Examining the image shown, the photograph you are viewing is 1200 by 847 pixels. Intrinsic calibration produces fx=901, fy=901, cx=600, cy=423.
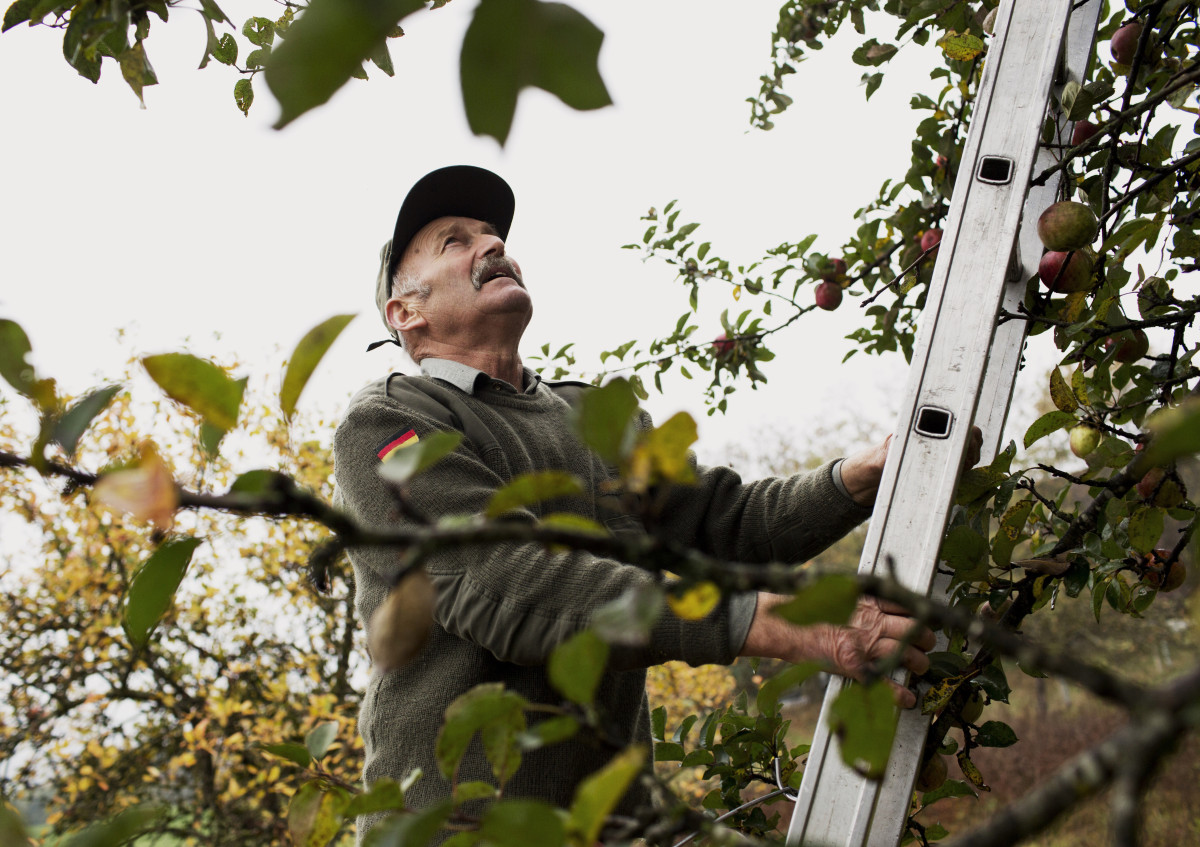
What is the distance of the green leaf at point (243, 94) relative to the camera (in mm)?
1151

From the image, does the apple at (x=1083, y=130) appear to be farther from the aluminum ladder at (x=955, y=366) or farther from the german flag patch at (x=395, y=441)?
the german flag patch at (x=395, y=441)

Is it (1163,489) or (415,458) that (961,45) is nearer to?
(1163,489)

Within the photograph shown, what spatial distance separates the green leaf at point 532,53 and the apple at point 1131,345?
51.6 inches

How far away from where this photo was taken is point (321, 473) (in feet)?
16.3

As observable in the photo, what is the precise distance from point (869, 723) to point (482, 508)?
3.00ft

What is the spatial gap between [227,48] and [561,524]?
0.97 m

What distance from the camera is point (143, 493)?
33 centimetres

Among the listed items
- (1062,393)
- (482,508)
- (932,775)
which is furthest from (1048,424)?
(482,508)

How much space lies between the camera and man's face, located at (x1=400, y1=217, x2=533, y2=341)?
192 cm

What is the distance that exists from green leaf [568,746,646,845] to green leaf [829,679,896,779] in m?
0.11

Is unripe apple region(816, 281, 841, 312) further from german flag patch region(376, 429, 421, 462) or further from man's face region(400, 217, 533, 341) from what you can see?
german flag patch region(376, 429, 421, 462)

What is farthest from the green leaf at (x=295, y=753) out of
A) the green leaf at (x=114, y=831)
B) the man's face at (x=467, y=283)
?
the man's face at (x=467, y=283)

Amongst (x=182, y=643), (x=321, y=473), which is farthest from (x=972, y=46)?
(x=182, y=643)

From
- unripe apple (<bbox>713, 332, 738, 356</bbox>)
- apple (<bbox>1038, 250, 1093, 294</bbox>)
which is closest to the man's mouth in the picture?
unripe apple (<bbox>713, 332, 738, 356</bbox>)
